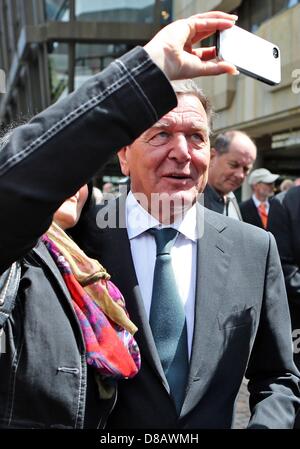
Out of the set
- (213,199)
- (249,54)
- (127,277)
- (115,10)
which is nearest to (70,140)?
(249,54)

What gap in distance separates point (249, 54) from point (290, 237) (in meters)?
2.53

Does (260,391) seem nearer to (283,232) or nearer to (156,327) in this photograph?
(156,327)

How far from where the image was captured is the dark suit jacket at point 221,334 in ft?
5.86

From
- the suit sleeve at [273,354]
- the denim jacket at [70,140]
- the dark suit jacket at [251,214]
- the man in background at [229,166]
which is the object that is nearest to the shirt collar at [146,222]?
the suit sleeve at [273,354]

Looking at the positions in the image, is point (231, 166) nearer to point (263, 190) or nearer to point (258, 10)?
point (263, 190)

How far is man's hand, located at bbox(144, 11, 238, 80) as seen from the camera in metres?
1.09

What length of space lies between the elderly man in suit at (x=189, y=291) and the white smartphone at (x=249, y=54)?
68 cm

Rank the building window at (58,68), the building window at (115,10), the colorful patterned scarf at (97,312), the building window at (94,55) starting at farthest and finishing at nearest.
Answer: the building window at (58,68)
the building window at (94,55)
the building window at (115,10)
the colorful patterned scarf at (97,312)

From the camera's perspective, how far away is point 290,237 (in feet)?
12.0

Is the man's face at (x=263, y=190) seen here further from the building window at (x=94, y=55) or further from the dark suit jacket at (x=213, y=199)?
the building window at (x=94, y=55)

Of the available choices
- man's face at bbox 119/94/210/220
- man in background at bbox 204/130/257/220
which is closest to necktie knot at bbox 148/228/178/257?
man's face at bbox 119/94/210/220

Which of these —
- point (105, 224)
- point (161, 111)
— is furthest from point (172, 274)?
point (161, 111)

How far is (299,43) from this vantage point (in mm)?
10852
